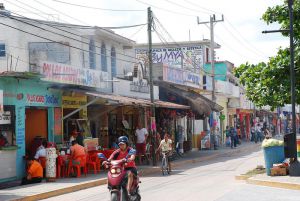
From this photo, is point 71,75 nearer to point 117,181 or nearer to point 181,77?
point 117,181

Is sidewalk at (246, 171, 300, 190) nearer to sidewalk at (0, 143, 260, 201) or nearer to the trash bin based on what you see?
the trash bin

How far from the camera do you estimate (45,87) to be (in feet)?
70.2

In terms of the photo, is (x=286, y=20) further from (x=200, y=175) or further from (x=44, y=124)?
(x=44, y=124)

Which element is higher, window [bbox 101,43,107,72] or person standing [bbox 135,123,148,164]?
window [bbox 101,43,107,72]

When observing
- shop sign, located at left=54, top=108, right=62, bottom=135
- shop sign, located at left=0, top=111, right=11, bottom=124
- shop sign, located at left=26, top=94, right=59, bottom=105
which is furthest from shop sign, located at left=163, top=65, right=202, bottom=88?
shop sign, located at left=0, top=111, right=11, bottom=124

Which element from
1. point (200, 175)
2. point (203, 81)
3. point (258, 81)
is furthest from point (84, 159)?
point (203, 81)

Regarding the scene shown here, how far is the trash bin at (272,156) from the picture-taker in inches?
688

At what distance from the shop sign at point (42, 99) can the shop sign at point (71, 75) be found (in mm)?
846

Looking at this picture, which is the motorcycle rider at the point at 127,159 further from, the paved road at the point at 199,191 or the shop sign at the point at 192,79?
the shop sign at the point at 192,79

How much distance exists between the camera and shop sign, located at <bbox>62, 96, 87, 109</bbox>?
23047 millimetres

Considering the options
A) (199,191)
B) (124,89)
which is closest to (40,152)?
(199,191)

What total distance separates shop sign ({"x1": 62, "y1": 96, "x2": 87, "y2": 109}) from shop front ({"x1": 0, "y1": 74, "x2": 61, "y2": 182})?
1.78 feet

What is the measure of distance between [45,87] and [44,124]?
1537 mm

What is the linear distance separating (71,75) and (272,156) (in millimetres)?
8877
